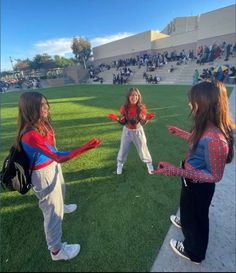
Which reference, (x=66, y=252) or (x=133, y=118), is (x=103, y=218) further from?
(x=133, y=118)

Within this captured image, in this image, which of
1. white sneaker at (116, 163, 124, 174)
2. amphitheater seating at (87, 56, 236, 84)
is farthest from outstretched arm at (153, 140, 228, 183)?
amphitheater seating at (87, 56, 236, 84)

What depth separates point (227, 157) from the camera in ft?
5.65

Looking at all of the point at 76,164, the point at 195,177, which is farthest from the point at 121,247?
the point at 76,164

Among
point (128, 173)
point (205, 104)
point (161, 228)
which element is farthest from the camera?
point (128, 173)

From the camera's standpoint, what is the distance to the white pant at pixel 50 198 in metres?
2.07

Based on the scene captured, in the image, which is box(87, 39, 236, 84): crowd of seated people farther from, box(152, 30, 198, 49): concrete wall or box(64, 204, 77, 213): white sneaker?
box(64, 204, 77, 213): white sneaker

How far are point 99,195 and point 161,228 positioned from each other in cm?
119

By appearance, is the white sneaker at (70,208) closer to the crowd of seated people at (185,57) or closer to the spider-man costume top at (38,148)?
the spider-man costume top at (38,148)

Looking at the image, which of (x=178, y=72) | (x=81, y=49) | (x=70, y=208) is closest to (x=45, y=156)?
(x=70, y=208)

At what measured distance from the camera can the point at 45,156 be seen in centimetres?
204

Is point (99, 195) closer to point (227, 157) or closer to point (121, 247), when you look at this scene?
point (121, 247)

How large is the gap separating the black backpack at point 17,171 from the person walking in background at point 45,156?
52 mm

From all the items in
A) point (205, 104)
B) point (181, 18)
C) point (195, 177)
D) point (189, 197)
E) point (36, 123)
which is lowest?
point (189, 197)

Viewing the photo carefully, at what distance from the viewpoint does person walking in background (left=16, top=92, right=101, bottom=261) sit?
6.14ft
